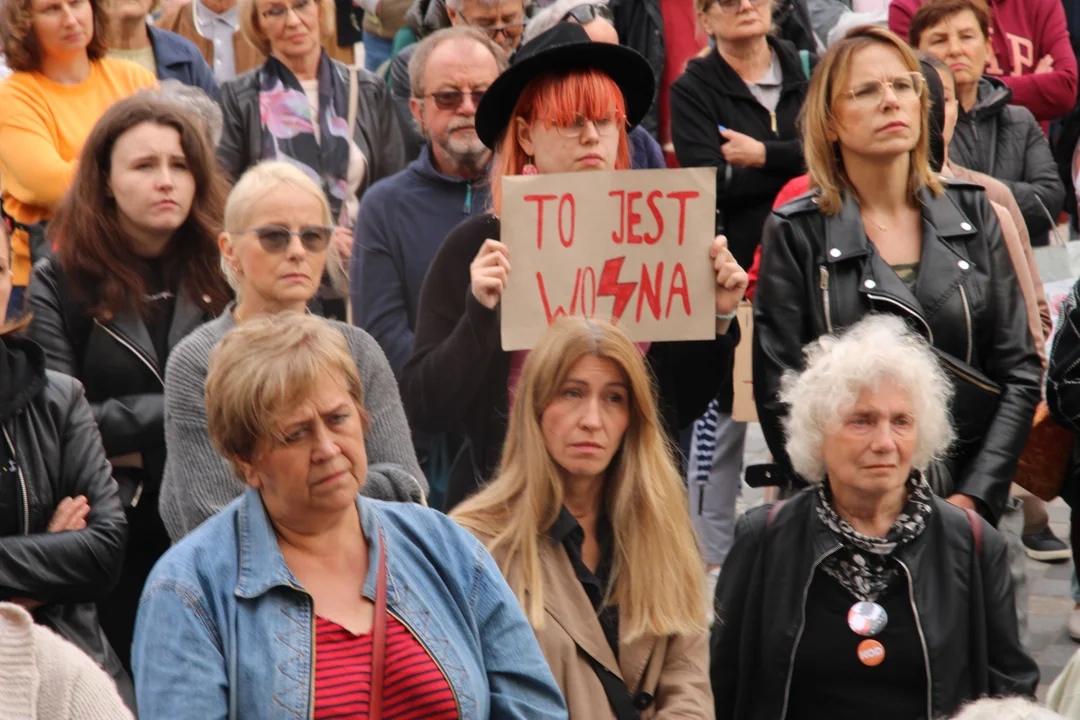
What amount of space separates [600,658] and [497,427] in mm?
1102

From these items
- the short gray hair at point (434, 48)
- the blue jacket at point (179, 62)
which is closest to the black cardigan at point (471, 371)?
the short gray hair at point (434, 48)

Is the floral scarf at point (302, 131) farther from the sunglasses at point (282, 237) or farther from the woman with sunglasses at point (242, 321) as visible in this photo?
the sunglasses at point (282, 237)

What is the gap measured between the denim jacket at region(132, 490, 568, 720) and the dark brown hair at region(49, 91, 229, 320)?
202 cm

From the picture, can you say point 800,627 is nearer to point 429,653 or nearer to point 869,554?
point 869,554

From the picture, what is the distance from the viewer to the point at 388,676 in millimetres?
3230

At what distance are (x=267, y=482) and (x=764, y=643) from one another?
166 cm

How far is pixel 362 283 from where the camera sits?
598 centimetres

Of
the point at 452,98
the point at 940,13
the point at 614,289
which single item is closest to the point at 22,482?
the point at 614,289

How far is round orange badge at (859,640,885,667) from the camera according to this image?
435 cm

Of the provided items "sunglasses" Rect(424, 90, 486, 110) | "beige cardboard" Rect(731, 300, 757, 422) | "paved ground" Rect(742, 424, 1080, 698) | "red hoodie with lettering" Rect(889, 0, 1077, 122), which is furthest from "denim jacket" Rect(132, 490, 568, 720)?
"red hoodie with lettering" Rect(889, 0, 1077, 122)

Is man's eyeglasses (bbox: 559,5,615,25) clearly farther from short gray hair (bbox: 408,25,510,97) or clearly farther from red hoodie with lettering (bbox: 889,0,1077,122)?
red hoodie with lettering (bbox: 889,0,1077,122)

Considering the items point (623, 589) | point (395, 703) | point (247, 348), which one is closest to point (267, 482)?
point (247, 348)

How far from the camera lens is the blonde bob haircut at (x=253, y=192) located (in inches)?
188

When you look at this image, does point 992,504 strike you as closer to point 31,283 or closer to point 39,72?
point 31,283
